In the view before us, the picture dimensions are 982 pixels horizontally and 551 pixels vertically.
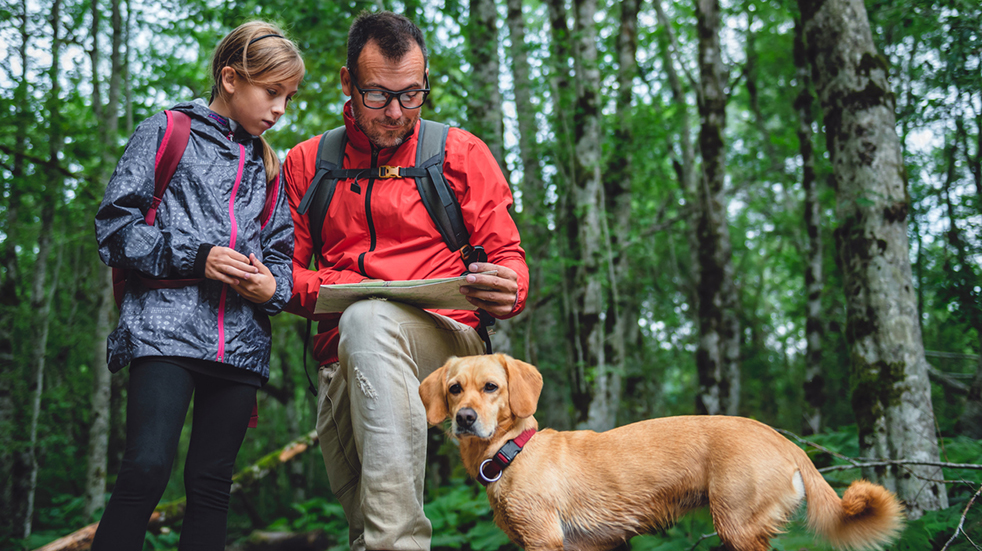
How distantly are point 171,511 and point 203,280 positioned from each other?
6.01 metres

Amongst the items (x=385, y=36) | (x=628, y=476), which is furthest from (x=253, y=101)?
(x=628, y=476)

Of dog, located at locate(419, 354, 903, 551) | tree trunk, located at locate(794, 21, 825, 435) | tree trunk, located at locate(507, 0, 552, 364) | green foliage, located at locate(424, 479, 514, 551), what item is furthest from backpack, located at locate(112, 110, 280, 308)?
tree trunk, located at locate(794, 21, 825, 435)

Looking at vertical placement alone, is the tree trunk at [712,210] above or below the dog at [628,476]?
above

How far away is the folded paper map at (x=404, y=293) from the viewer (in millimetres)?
2580

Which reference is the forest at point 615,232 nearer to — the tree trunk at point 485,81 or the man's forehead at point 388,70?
the tree trunk at point 485,81

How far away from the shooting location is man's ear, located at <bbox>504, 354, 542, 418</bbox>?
2803 mm

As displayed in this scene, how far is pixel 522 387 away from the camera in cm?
282

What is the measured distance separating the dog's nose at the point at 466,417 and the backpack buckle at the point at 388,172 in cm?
123

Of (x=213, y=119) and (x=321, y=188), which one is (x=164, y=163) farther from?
(x=321, y=188)

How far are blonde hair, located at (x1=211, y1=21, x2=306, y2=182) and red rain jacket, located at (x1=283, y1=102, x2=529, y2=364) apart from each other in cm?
43

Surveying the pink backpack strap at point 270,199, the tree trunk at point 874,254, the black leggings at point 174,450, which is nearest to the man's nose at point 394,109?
the pink backpack strap at point 270,199

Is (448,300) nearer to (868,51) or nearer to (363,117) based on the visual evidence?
(363,117)

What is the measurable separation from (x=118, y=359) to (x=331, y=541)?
5.46m

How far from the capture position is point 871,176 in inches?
173
